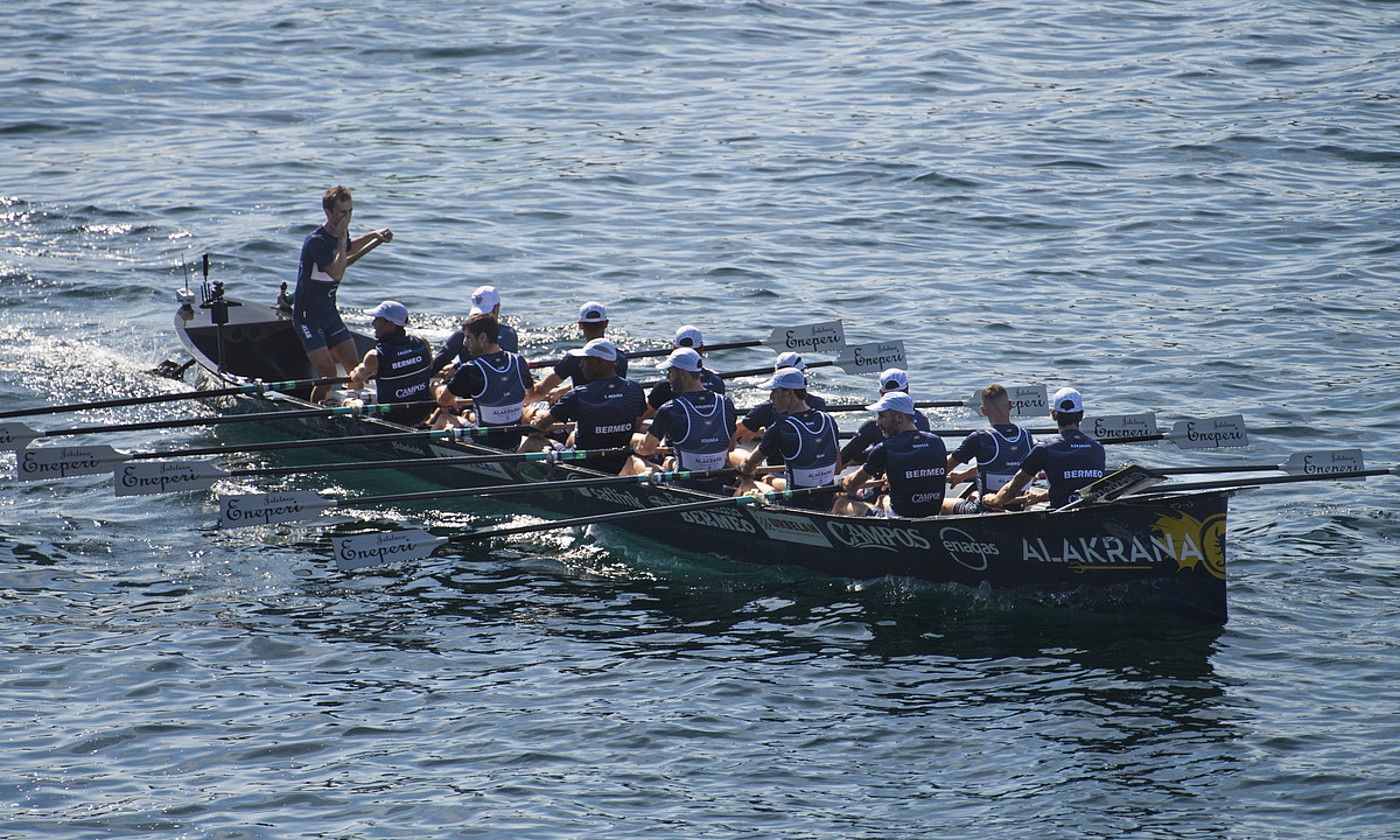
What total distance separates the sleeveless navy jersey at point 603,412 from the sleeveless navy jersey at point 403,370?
78.8 inches

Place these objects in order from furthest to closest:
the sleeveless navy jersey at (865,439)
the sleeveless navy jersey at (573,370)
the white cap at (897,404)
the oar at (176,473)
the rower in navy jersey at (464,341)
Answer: the rower in navy jersey at (464,341)
the sleeveless navy jersey at (573,370)
the sleeveless navy jersey at (865,439)
the oar at (176,473)
the white cap at (897,404)

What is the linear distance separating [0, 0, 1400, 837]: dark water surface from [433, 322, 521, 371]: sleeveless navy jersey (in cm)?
176

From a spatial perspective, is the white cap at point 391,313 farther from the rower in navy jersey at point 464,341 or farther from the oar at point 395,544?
the oar at point 395,544

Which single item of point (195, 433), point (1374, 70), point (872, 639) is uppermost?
point (1374, 70)


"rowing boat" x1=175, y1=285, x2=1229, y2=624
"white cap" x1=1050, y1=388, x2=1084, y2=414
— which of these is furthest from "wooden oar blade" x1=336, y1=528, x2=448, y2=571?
"white cap" x1=1050, y1=388, x2=1084, y2=414

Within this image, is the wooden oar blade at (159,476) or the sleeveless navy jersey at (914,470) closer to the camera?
the sleeveless navy jersey at (914,470)

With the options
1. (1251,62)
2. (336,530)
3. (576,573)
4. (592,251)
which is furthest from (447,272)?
(1251,62)

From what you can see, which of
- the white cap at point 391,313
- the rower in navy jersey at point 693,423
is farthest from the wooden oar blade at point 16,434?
the rower in navy jersey at point 693,423

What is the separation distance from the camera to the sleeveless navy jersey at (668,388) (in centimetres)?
1847

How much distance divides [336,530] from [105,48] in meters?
24.1

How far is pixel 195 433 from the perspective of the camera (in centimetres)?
2189

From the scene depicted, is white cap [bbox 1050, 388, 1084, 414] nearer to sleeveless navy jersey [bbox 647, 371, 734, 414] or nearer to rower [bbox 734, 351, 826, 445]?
rower [bbox 734, 351, 826, 445]

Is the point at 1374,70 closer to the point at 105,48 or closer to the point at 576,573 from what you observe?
the point at 576,573

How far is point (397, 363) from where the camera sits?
62.7ft
